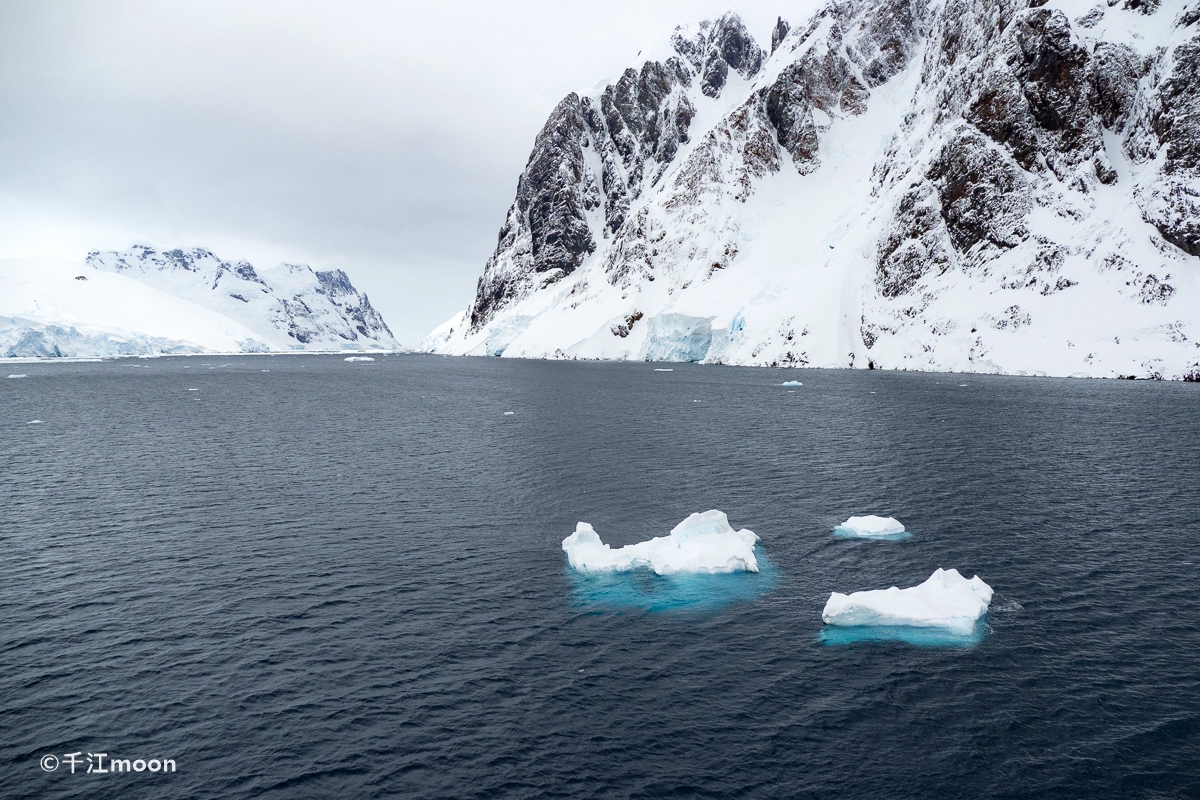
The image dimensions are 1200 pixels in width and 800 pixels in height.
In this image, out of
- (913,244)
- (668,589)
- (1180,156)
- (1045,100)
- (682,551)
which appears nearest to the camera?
(668,589)

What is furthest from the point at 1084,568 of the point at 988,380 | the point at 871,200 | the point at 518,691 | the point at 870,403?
the point at 871,200

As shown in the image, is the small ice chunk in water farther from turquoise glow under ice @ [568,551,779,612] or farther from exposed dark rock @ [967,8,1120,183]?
exposed dark rock @ [967,8,1120,183]

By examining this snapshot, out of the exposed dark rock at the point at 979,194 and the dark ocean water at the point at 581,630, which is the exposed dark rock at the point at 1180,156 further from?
the dark ocean water at the point at 581,630

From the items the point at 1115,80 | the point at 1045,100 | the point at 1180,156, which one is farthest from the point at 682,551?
the point at 1115,80

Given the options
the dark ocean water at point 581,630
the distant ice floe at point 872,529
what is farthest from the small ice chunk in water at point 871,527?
the dark ocean water at point 581,630

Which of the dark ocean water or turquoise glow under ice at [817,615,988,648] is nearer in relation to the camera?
the dark ocean water

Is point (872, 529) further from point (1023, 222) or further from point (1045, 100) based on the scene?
point (1045, 100)

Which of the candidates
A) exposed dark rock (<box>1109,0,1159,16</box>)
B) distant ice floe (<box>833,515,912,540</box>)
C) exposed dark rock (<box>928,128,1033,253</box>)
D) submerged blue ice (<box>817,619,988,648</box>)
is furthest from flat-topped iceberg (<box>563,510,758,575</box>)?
exposed dark rock (<box>1109,0,1159,16</box>)
